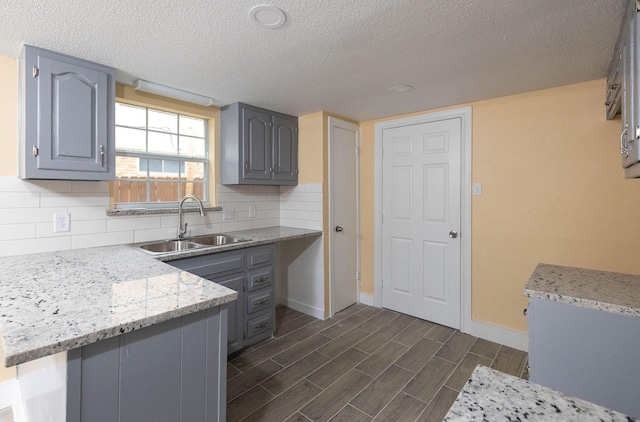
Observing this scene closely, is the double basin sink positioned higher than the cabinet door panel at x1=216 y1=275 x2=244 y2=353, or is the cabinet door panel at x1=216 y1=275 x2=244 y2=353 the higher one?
the double basin sink

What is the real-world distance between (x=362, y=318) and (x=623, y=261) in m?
2.13

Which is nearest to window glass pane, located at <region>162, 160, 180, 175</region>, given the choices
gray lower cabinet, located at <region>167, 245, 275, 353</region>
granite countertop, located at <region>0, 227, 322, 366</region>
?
gray lower cabinet, located at <region>167, 245, 275, 353</region>

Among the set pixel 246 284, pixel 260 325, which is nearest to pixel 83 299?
pixel 246 284

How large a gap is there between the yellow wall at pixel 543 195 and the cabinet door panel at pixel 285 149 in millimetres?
1762

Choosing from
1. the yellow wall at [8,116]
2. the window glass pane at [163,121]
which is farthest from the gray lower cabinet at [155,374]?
the window glass pane at [163,121]

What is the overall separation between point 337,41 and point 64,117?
1680mm

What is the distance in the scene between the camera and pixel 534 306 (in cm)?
145

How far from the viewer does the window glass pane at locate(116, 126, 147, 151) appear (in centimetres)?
246

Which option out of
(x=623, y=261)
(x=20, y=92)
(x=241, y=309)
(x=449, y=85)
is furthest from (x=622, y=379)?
(x=20, y=92)

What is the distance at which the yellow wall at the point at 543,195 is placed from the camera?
87.8 inches

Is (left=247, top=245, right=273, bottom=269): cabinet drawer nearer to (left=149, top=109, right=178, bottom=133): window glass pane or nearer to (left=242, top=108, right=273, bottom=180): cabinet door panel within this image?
(left=242, top=108, right=273, bottom=180): cabinet door panel

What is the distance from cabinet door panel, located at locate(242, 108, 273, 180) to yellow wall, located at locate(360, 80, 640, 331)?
1.95 metres

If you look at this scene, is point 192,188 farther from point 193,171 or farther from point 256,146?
point 256,146

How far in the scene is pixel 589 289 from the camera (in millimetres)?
1442
